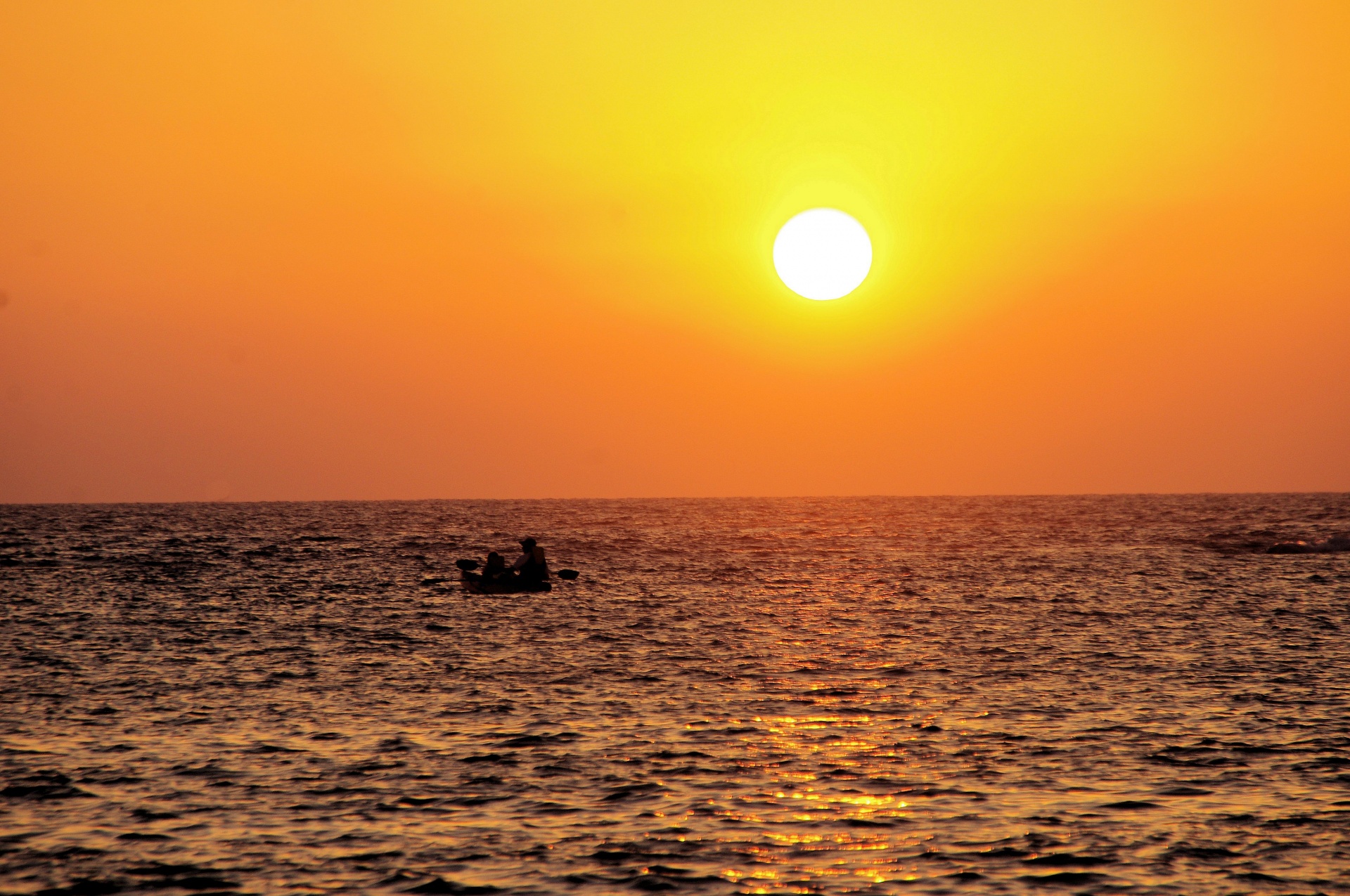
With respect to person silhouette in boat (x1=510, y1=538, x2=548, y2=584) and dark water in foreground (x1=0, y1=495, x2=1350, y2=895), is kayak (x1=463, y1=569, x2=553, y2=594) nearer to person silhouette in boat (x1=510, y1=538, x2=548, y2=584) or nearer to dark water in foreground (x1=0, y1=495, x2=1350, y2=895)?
person silhouette in boat (x1=510, y1=538, x2=548, y2=584)

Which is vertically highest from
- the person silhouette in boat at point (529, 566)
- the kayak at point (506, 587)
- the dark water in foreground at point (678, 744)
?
the person silhouette in boat at point (529, 566)

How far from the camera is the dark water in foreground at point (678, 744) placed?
15195 mm

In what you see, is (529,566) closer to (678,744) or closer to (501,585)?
(501,585)

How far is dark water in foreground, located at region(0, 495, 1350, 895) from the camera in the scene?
49.9 feet

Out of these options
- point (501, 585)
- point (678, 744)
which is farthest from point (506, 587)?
point (678, 744)

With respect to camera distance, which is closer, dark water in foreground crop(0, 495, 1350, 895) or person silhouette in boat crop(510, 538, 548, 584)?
dark water in foreground crop(0, 495, 1350, 895)

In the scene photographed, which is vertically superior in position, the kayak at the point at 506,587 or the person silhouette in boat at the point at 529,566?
the person silhouette in boat at the point at 529,566

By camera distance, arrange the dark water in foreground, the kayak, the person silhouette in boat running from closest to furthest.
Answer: the dark water in foreground → the kayak → the person silhouette in boat

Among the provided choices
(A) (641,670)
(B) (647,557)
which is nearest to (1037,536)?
(B) (647,557)

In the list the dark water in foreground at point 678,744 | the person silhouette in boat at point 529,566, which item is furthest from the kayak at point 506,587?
the dark water in foreground at point 678,744

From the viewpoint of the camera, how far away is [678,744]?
21.8 meters

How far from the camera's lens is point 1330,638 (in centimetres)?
3678

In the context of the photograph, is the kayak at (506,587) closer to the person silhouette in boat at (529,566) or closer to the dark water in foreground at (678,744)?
the person silhouette in boat at (529,566)

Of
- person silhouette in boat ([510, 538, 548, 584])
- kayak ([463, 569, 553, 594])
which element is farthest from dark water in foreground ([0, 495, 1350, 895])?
person silhouette in boat ([510, 538, 548, 584])
